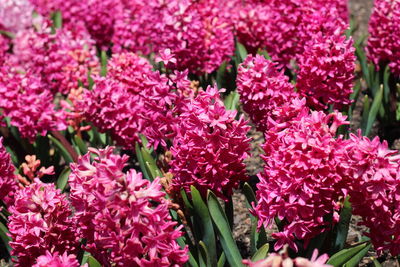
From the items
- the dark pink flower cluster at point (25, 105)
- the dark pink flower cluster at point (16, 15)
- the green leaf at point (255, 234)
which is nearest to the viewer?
the green leaf at point (255, 234)

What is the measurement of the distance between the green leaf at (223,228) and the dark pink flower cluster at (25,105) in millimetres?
1793

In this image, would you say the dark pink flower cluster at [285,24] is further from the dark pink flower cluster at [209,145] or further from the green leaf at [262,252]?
the green leaf at [262,252]

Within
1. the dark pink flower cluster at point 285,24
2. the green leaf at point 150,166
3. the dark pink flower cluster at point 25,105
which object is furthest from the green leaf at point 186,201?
the dark pink flower cluster at point 25,105

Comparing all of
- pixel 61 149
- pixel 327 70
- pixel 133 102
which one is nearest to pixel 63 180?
pixel 61 149

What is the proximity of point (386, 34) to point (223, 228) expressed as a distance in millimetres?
2267

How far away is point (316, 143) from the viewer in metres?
2.27

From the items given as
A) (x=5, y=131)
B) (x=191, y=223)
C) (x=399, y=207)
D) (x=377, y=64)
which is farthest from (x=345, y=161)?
(x=5, y=131)

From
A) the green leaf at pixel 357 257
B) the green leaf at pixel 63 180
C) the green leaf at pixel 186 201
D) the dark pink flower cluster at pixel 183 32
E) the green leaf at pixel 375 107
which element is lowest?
the green leaf at pixel 63 180

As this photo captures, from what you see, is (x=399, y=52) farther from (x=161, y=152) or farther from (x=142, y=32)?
(x=142, y=32)

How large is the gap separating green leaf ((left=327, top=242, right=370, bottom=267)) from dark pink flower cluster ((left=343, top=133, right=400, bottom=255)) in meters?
0.11

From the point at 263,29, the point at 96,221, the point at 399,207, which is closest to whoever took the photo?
the point at 96,221

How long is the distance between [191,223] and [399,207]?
41.6 inches

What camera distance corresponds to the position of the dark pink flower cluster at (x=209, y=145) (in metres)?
2.49

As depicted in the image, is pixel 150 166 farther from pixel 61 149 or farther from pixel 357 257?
pixel 357 257
